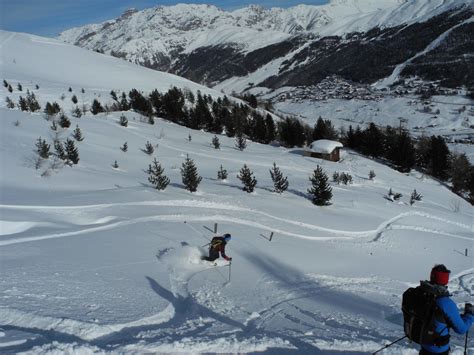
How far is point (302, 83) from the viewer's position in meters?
192

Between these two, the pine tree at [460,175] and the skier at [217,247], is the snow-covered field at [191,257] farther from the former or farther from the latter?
the pine tree at [460,175]

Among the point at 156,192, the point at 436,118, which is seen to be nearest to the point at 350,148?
the point at 156,192

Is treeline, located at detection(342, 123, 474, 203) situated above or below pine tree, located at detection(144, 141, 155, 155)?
above

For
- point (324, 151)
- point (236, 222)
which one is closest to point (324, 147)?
point (324, 151)

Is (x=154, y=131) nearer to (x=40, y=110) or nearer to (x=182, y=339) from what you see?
(x=40, y=110)

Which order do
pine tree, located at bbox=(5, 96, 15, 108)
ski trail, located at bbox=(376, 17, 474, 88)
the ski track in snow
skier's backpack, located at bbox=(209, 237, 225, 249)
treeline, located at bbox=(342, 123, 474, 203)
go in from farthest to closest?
ski trail, located at bbox=(376, 17, 474, 88), treeline, located at bbox=(342, 123, 474, 203), pine tree, located at bbox=(5, 96, 15, 108), the ski track in snow, skier's backpack, located at bbox=(209, 237, 225, 249)

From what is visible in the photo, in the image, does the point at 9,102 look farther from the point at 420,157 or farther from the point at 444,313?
the point at 420,157

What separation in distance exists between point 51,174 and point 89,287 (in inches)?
443

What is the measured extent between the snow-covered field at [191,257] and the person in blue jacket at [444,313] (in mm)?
1336

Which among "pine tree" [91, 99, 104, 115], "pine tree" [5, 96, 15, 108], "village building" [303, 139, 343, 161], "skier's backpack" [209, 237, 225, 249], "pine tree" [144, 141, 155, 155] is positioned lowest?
"skier's backpack" [209, 237, 225, 249]

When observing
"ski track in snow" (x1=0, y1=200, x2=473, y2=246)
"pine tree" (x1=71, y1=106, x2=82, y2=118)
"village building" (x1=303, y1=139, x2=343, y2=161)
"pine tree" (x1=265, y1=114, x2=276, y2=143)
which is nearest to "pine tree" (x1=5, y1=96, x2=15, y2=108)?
"pine tree" (x1=71, y1=106, x2=82, y2=118)

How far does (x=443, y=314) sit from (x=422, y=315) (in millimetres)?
228

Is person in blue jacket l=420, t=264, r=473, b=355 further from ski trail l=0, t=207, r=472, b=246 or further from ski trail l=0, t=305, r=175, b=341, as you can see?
ski trail l=0, t=207, r=472, b=246

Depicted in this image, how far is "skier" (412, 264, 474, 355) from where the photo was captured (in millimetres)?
4824
